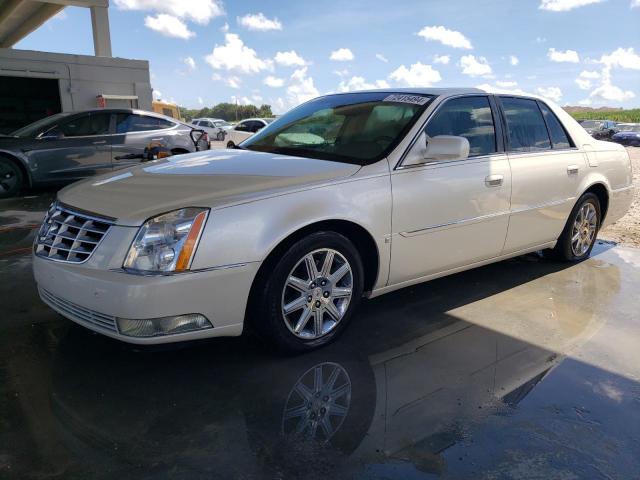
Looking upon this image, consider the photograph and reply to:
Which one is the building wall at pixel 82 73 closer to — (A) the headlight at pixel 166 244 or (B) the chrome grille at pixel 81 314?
(B) the chrome grille at pixel 81 314

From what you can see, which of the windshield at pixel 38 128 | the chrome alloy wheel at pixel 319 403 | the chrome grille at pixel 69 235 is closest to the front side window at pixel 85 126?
the windshield at pixel 38 128

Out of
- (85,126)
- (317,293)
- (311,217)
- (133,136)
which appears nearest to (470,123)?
(311,217)

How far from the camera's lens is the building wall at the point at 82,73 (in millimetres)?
13352

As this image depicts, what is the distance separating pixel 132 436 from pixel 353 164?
197 centimetres

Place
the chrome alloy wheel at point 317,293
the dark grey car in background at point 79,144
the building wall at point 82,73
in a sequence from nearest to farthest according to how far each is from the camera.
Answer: the chrome alloy wheel at point 317,293 < the dark grey car in background at point 79,144 < the building wall at point 82,73

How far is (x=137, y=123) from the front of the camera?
9.54 m

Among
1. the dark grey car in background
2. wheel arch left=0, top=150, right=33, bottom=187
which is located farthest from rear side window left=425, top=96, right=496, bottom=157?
wheel arch left=0, top=150, right=33, bottom=187

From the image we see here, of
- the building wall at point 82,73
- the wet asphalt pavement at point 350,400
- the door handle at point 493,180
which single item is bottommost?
the wet asphalt pavement at point 350,400

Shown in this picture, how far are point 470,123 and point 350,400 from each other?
234 centimetres

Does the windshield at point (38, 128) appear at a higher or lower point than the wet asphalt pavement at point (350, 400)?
higher

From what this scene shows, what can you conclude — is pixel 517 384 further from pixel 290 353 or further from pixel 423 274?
pixel 290 353

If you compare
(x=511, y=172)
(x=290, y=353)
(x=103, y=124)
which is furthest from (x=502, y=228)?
(x=103, y=124)

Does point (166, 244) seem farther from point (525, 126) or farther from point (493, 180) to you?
point (525, 126)

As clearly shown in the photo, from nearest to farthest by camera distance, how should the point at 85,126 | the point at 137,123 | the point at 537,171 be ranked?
the point at 537,171
the point at 85,126
the point at 137,123
